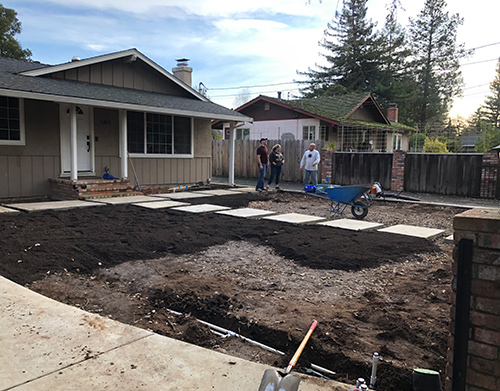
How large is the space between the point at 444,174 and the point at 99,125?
1112 cm

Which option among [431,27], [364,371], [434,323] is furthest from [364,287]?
[431,27]

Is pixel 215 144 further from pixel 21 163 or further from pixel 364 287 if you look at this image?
pixel 364 287

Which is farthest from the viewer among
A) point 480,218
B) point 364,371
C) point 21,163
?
point 21,163

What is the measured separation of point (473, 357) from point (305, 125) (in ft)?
75.5

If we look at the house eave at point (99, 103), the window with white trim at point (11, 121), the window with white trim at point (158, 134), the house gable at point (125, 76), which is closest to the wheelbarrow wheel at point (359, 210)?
the house eave at point (99, 103)

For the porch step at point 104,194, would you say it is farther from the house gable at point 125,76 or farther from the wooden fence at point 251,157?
the wooden fence at point 251,157

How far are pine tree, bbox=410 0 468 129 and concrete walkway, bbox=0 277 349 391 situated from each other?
39043mm

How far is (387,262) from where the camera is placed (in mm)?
5363

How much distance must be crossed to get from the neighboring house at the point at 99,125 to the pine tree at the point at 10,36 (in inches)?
802

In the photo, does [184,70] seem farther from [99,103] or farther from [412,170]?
[412,170]

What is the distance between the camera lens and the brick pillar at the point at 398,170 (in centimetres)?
1480

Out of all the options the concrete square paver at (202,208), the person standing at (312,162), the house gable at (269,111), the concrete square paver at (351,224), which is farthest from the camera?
the house gable at (269,111)

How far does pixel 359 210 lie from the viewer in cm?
884

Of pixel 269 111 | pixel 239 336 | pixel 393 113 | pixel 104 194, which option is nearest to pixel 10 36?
pixel 269 111
